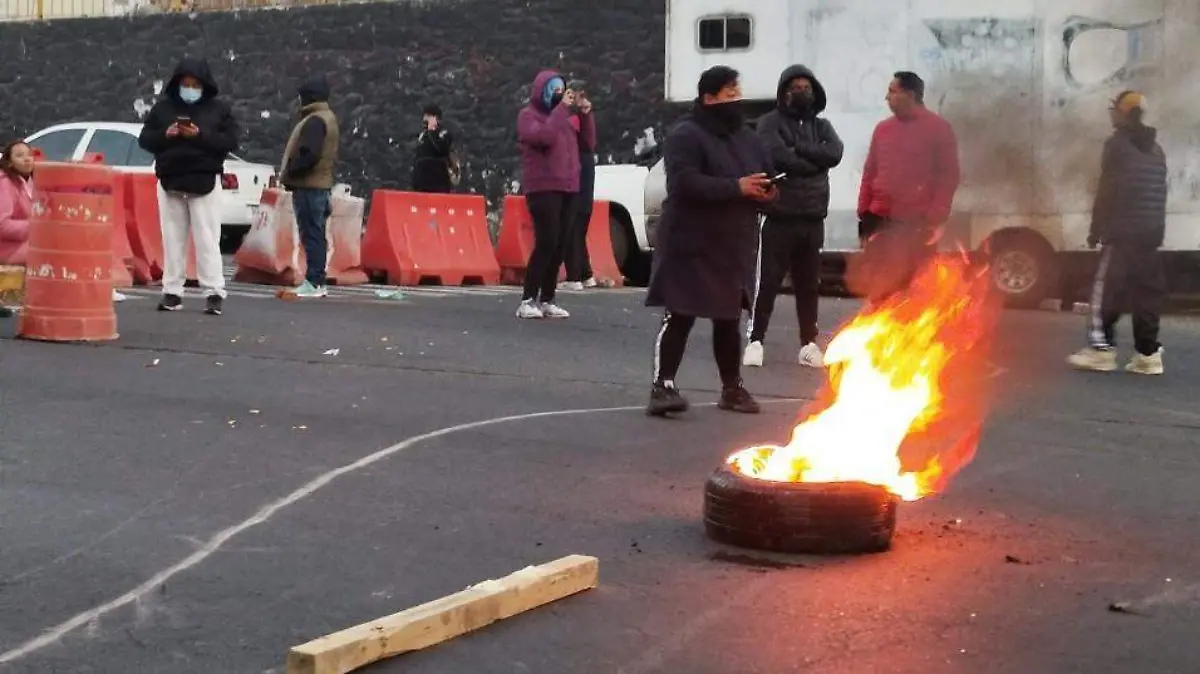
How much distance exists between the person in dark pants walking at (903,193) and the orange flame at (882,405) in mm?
2014

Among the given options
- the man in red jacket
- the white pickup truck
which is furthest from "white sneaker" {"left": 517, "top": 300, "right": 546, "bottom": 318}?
the white pickup truck

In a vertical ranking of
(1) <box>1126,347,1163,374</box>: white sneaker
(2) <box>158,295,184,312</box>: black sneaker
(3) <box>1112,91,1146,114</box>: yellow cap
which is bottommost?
(1) <box>1126,347,1163,374</box>: white sneaker

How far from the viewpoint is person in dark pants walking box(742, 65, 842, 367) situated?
33.7 ft

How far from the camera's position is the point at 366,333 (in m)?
11.8

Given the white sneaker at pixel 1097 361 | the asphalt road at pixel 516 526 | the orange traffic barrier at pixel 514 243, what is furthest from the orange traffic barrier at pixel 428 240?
the white sneaker at pixel 1097 361

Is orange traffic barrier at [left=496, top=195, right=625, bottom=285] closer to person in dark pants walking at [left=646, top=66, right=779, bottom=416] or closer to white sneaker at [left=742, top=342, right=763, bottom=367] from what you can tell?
white sneaker at [left=742, top=342, right=763, bottom=367]

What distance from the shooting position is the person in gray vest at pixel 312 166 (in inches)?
539

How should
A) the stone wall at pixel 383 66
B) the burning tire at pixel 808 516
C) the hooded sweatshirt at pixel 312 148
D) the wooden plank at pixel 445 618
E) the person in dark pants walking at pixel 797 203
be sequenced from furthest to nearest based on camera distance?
the stone wall at pixel 383 66
the hooded sweatshirt at pixel 312 148
the person in dark pants walking at pixel 797 203
the burning tire at pixel 808 516
the wooden plank at pixel 445 618

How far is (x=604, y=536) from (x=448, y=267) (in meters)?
12.4

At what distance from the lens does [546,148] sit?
12.5 m

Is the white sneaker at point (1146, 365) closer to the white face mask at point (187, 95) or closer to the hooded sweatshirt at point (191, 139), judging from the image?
the hooded sweatshirt at point (191, 139)

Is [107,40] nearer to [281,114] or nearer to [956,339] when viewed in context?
[281,114]

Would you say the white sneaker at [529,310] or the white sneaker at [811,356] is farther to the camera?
the white sneaker at [529,310]

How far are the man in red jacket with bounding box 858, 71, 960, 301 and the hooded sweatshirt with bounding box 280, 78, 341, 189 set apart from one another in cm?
501
